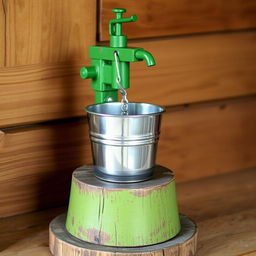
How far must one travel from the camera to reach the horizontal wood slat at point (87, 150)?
1.37 m

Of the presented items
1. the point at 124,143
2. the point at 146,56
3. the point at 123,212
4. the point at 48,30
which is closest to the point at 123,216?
the point at 123,212

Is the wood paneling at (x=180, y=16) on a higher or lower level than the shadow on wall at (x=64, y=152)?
higher

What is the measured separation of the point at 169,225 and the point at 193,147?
51cm

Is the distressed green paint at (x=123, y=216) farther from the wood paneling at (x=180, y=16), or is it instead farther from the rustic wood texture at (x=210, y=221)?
the wood paneling at (x=180, y=16)

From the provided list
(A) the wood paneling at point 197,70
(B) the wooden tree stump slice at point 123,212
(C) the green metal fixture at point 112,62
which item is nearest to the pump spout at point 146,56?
(C) the green metal fixture at point 112,62

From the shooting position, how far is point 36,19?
1.32 meters

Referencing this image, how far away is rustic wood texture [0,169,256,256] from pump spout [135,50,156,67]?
382 mm

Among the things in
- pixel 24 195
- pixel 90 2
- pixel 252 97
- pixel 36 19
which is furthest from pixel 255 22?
pixel 24 195

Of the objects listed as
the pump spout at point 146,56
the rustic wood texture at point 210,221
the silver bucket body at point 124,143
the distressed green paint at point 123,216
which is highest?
the pump spout at point 146,56

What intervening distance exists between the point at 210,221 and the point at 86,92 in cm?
40

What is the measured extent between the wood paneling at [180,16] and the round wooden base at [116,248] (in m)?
0.46

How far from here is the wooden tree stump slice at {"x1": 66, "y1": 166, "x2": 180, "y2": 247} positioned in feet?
3.76

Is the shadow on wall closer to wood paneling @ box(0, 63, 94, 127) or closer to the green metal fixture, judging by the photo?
wood paneling @ box(0, 63, 94, 127)

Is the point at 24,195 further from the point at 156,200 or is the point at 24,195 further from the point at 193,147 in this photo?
the point at 193,147
